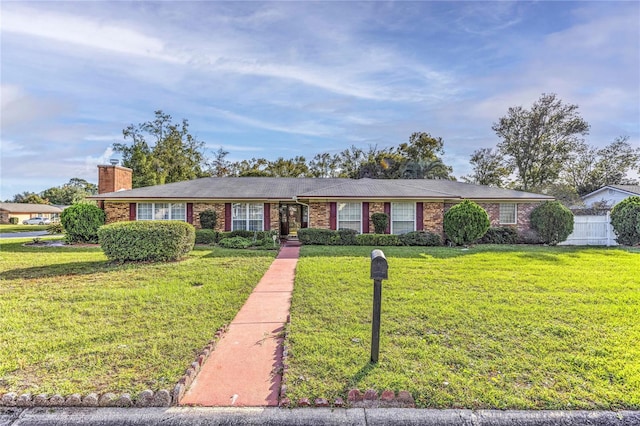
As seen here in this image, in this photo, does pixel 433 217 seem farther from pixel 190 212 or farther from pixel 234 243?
pixel 190 212

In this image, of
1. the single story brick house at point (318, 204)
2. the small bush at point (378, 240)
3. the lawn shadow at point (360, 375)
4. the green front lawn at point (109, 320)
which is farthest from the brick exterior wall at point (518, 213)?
the lawn shadow at point (360, 375)

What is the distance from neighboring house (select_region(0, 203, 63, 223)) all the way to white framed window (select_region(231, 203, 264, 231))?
5247 cm

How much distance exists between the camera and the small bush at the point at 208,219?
56.1 ft

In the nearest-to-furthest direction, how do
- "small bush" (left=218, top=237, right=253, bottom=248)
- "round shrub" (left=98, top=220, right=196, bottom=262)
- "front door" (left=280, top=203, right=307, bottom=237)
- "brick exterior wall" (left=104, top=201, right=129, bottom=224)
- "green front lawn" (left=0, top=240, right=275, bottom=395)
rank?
1. "green front lawn" (left=0, top=240, right=275, bottom=395)
2. "round shrub" (left=98, top=220, right=196, bottom=262)
3. "small bush" (left=218, top=237, right=253, bottom=248)
4. "brick exterior wall" (left=104, top=201, right=129, bottom=224)
5. "front door" (left=280, top=203, right=307, bottom=237)

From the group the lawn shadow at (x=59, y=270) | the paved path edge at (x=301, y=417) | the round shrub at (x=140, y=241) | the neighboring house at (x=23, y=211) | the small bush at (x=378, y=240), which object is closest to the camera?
the paved path edge at (x=301, y=417)

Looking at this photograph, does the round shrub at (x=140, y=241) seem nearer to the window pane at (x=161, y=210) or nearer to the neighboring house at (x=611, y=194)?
the window pane at (x=161, y=210)

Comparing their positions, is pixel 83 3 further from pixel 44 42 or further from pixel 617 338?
pixel 617 338

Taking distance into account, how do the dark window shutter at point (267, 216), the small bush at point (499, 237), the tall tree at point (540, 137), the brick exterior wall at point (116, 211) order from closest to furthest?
the small bush at point (499, 237)
the brick exterior wall at point (116, 211)
the dark window shutter at point (267, 216)
the tall tree at point (540, 137)

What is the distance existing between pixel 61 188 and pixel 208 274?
3622 inches

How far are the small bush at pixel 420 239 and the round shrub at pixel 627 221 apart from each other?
838 centimetres

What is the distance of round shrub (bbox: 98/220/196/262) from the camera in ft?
31.4

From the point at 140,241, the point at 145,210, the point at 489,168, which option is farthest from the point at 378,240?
the point at 489,168

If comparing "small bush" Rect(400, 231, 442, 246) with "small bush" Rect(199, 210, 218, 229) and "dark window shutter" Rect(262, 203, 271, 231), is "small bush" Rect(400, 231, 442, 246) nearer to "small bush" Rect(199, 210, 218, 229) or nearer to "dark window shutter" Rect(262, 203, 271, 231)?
"dark window shutter" Rect(262, 203, 271, 231)

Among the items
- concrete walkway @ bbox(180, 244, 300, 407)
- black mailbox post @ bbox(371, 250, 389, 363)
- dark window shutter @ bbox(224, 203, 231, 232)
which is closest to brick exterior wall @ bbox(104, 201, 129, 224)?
dark window shutter @ bbox(224, 203, 231, 232)
